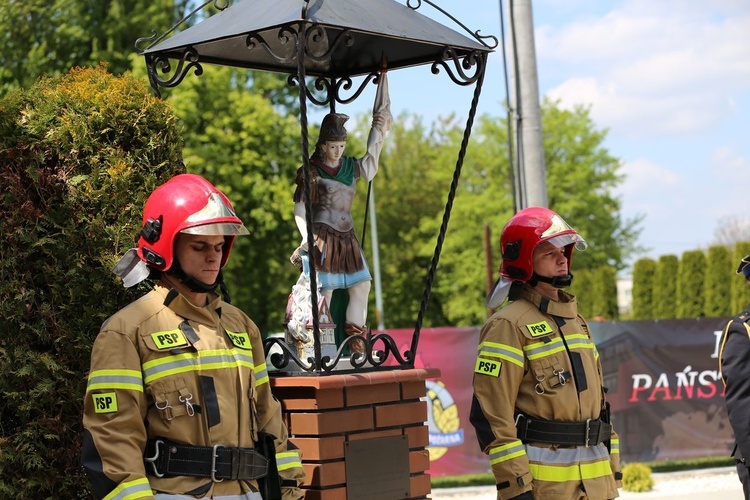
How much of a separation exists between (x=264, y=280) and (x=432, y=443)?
14.9m

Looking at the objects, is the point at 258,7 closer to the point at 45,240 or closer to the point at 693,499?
the point at 45,240

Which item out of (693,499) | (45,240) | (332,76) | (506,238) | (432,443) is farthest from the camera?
(432,443)

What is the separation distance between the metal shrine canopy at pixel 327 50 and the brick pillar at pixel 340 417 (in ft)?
0.44

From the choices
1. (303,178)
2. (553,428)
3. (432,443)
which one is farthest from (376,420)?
(432,443)

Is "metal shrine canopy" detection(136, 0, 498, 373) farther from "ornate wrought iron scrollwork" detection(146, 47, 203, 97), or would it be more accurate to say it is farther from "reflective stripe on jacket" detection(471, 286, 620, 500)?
"reflective stripe on jacket" detection(471, 286, 620, 500)

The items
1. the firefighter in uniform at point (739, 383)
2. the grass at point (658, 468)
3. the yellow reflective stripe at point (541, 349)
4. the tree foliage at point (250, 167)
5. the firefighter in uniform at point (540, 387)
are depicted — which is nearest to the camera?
the firefighter in uniform at point (540, 387)

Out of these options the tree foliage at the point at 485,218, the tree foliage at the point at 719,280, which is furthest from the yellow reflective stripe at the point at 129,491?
the tree foliage at the point at 485,218

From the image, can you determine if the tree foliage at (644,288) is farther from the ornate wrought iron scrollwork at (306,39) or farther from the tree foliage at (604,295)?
the ornate wrought iron scrollwork at (306,39)

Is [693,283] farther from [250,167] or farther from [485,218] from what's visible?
[485,218]

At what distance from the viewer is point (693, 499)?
40.3ft

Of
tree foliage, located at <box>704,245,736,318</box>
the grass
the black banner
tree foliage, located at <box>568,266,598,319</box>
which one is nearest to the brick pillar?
the grass

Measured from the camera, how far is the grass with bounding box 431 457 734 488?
14852 mm

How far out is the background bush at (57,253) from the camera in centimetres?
493

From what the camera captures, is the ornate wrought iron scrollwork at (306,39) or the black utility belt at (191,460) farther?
the ornate wrought iron scrollwork at (306,39)
